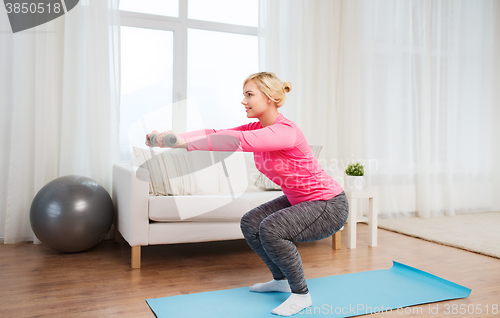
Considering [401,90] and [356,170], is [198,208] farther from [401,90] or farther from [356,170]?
[401,90]

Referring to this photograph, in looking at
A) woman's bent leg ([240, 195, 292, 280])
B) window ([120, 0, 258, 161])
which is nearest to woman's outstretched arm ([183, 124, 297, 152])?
woman's bent leg ([240, 195, 292, 280])

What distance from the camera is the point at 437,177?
4.55 m

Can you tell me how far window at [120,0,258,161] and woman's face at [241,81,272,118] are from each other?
180cm

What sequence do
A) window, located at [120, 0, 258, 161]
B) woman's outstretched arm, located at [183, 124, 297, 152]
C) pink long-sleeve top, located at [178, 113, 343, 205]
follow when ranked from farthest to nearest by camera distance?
window, located at [120, 0, 258, 161], pink long-sleeve top, located at [178, 113, 343, 205], woman's outstretched arm, located at [183, 124, 297, 152]

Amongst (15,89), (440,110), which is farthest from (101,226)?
(440,110)

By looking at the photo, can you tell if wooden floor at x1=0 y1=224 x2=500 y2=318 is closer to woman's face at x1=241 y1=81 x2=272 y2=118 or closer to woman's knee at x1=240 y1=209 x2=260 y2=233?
woman's knee at x1=240 y1=209 x2=260 y2=233

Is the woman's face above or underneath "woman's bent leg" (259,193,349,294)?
above

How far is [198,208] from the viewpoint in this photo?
254 cm

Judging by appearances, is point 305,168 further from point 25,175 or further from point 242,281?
point 25,175

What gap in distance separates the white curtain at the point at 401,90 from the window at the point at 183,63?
11.4 inches

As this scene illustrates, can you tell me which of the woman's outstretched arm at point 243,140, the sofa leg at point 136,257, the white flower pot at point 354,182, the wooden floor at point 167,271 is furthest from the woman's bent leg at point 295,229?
the white flower pot at point 354,182

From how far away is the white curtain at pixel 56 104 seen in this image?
301 centimetres

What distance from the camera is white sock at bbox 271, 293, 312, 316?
1.74m

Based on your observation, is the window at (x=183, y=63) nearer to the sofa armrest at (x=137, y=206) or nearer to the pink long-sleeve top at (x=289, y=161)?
the sofa armrest at (x=137, y=206)
